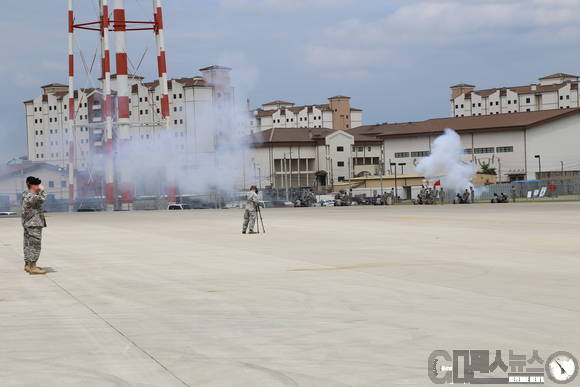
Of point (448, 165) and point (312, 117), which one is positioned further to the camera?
point (312, 117)

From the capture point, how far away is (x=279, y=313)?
1020 cm

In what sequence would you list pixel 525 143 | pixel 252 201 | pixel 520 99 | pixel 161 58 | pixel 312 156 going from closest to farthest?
pixel 252 201
pixel 161 58
pixel 525 143
pixel 312 156
pixel 520 99

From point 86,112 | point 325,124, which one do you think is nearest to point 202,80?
point 86,112

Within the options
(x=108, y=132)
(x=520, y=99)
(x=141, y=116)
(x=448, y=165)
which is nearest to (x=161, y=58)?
(x=108, y=132)

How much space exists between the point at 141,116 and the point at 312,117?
49077 mm

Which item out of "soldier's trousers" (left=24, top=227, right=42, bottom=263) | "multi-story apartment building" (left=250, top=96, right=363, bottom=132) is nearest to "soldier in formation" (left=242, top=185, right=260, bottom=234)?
"soldier's trousers" (left=24, top=227, right=42, bottom=263)

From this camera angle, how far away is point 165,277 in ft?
49.9

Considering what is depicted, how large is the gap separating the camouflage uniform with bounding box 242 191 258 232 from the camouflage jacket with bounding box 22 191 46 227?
1355cm

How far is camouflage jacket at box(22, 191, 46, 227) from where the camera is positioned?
16.4m

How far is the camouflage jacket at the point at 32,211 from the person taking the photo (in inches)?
645

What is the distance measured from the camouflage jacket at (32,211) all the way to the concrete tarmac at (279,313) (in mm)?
1107

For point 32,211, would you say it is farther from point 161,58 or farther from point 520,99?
point 520,99

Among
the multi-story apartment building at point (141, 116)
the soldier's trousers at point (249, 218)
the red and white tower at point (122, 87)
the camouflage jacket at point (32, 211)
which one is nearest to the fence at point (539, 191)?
the multi-story apartment building at point (141, 116)

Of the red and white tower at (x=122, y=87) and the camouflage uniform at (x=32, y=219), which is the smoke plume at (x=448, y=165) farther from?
the camouflage uniform at (x=32, y=219)
